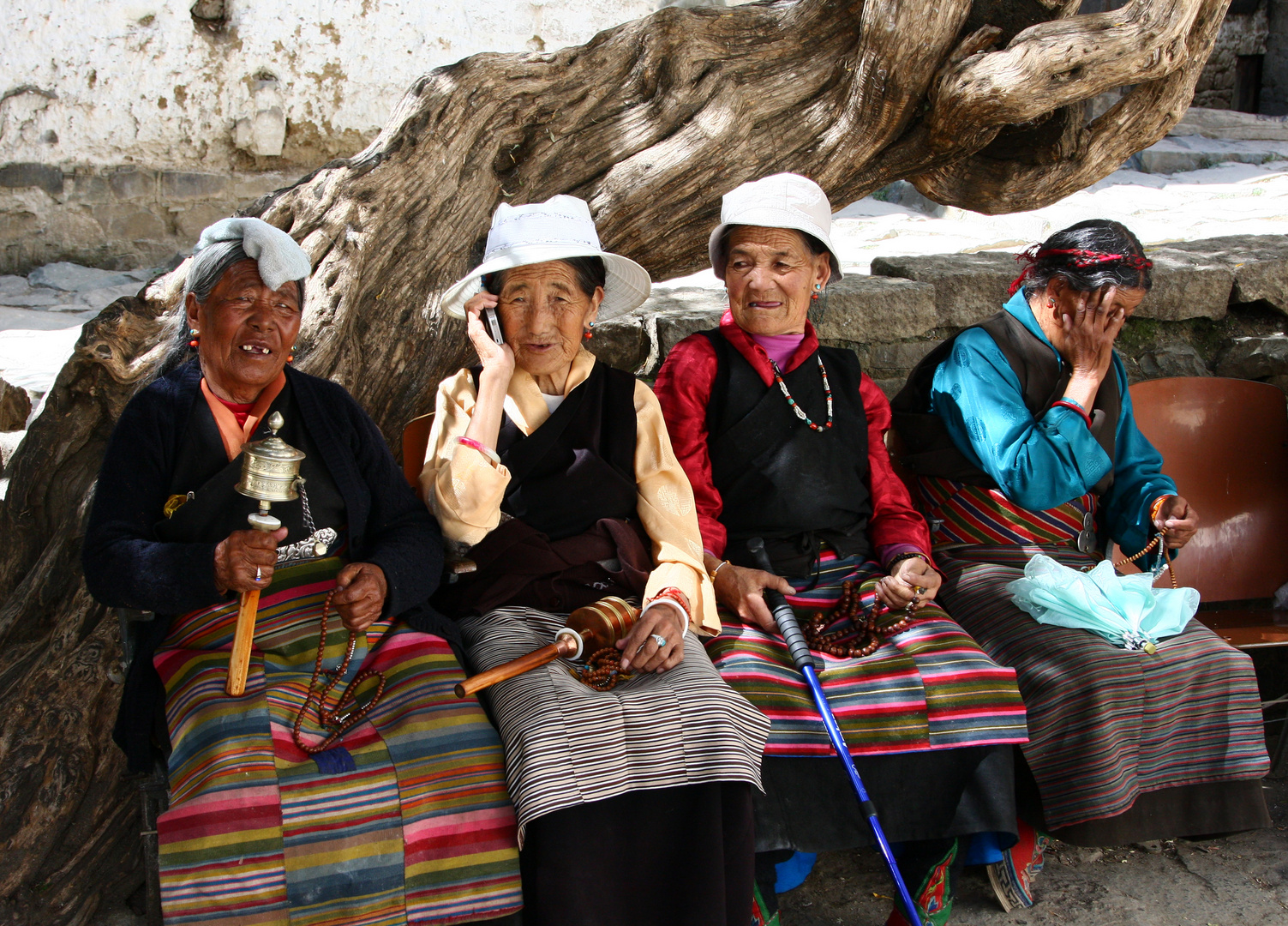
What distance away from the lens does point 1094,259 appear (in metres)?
3.19

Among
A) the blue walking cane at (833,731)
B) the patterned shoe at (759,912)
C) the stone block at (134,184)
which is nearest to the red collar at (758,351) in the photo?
the blue walking cane at (833,731)

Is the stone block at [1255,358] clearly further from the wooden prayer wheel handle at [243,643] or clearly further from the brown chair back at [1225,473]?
the wooden prayer wheel handle at [243,643]

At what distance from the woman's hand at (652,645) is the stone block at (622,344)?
160 cm

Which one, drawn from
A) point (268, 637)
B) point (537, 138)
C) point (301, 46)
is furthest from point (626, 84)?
point (301, 46)

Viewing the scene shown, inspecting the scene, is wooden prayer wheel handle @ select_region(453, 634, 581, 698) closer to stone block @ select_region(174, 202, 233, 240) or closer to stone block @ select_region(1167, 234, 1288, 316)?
stone block @ select_region(1167, 234, 1288, 316)

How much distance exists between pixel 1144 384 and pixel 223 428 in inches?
121

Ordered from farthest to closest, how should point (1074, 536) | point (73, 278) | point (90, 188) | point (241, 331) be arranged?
point (90, 188)
point (73, 278)
point (1074, 536)
point (241, 331)

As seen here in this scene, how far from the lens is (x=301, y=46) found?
7.12 m

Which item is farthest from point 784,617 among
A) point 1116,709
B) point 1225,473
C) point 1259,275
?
point 1259,275

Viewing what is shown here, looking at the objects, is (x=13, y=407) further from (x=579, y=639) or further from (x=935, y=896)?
(x=935, y=896)

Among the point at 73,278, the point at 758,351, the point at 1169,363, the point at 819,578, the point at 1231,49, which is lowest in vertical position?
the point at 819,578

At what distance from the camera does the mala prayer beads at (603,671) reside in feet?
8.20

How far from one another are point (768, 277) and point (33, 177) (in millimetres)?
5438

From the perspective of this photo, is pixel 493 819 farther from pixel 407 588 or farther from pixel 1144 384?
pixel 1144 384
